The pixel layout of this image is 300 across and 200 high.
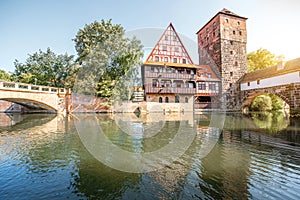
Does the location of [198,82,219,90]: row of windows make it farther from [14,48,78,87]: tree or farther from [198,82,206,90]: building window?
[14,48,78,87]: tree

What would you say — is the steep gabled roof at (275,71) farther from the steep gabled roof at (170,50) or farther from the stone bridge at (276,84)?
the steep gabled roof at (170,50)

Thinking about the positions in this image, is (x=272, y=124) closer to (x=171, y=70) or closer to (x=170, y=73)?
(x=170, y=73)

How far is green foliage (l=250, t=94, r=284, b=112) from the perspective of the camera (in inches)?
1178

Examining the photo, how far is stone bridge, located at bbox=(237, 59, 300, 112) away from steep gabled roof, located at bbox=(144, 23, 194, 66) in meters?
11.3

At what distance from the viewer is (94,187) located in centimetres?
366

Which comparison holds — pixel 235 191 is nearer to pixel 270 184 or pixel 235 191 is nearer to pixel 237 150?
pixel 270 184

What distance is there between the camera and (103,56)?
26.3 m

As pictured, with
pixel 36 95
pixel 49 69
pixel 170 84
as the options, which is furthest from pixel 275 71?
pixel 49 69

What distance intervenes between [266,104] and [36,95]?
37.6m

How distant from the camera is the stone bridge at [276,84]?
21.8 meters

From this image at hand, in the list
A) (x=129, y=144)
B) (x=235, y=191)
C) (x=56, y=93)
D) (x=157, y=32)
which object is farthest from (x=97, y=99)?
(x=235, y=191)

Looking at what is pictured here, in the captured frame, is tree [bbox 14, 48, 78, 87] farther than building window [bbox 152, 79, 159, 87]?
Yes

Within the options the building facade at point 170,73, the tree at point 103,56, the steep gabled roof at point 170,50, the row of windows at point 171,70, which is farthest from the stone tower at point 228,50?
the tree at point 103,56

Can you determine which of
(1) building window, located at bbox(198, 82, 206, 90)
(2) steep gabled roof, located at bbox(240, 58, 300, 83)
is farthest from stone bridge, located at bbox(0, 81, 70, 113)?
(2) steep gabled roof, located at bbox(240, 58, 300, 83)
